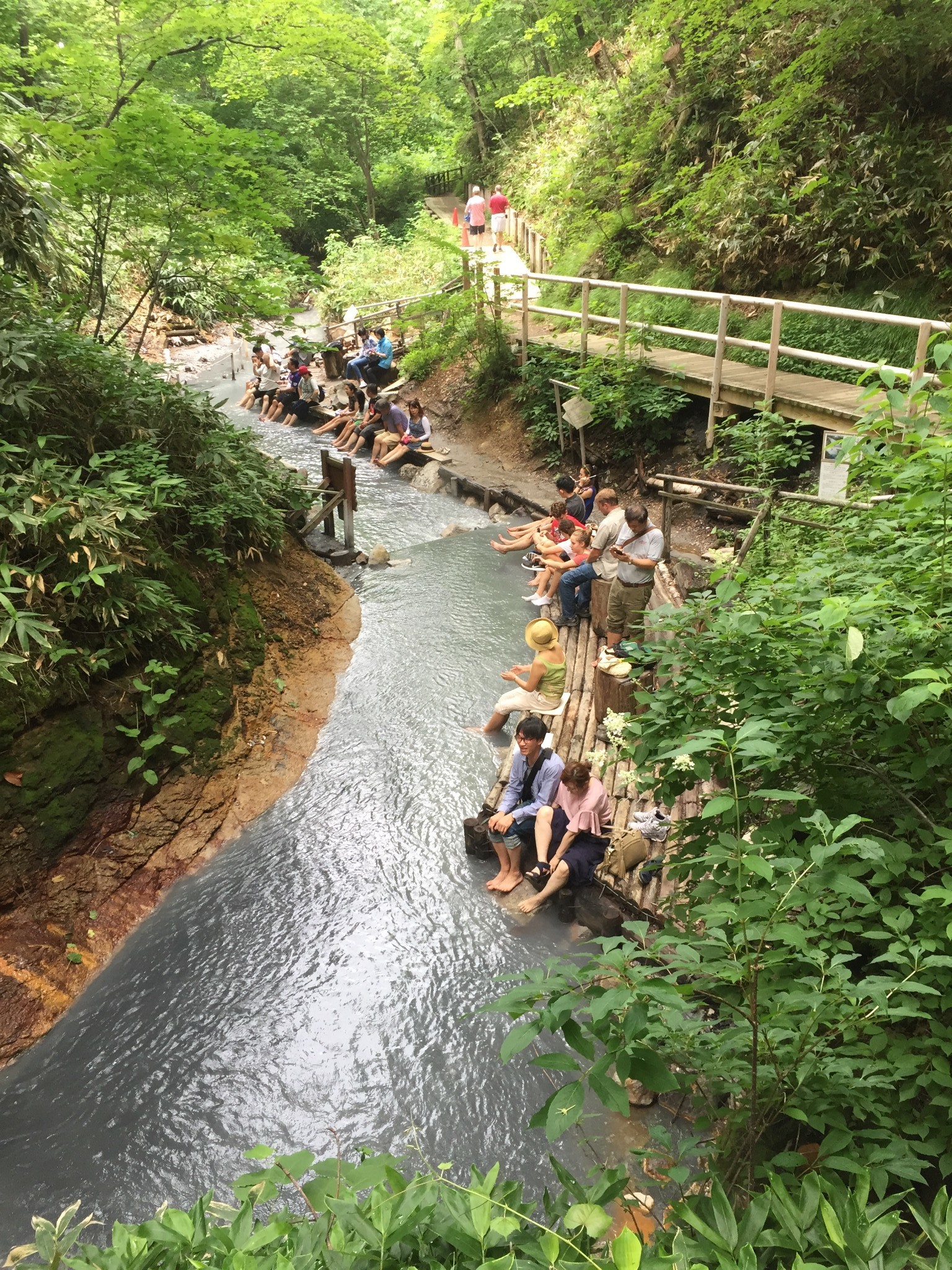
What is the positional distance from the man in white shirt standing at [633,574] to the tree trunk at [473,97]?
24.0 metres

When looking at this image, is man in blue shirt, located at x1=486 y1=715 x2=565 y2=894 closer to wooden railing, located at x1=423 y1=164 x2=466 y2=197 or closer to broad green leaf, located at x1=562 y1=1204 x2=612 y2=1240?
broad green leaf, located at x1=562 y1=1204 x2=612 y2=1240

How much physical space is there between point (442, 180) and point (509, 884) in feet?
103

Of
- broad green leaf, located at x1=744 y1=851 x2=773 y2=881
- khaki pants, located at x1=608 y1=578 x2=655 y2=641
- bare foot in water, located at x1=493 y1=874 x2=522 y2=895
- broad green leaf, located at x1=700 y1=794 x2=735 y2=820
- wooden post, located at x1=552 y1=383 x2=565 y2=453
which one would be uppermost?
broad green leaf, located at x1=700 y1=794 x2=735 y2=820

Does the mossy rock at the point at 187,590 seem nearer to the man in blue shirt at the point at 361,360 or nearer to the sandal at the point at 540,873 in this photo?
the sandal at the point at 540,873

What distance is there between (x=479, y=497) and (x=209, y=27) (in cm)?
716

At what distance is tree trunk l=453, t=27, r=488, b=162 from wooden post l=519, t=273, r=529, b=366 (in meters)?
15.1

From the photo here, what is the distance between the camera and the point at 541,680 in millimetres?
7035

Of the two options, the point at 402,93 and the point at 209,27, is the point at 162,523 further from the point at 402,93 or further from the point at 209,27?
the point at 402,93

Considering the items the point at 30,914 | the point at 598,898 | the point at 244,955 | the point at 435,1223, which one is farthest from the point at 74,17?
the point at 435,1223

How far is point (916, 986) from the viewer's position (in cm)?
194

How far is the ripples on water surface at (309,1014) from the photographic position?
434 centimetres

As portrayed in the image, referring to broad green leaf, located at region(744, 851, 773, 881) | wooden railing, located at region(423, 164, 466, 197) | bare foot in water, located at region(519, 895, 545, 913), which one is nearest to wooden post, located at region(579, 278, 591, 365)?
bare foot in water, located at region(519, 895, 545, 913)

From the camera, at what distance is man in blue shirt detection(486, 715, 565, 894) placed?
5.77 metres

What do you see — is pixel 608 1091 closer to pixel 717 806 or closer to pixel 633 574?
pixel 717 806
